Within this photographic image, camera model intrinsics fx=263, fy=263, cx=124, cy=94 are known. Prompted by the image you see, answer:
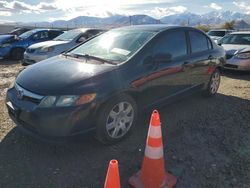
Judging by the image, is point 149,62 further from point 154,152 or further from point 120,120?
point 154,152

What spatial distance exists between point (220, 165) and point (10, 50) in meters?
10.6

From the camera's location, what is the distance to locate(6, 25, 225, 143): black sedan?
10.3ft

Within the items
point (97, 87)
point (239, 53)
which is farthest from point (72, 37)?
point (97, 87)

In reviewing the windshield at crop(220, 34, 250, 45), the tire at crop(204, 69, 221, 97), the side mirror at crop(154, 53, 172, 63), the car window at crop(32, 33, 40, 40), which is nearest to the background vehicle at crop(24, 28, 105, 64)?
the car window at crop(32, 33, 40, 40)

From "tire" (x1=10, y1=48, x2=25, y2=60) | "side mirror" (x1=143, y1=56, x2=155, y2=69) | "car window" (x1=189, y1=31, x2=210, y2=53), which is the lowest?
"tire" (x1=10, y1=48, x2=25, y2=60)

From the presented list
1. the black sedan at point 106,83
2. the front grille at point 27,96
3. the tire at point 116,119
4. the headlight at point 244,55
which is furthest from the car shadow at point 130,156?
the headlight at point 244,55

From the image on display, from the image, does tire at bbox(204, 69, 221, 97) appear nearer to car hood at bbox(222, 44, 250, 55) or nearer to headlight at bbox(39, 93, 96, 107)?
car hood at bbox(222, 44, 250, 55)

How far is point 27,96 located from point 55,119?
1.82ft

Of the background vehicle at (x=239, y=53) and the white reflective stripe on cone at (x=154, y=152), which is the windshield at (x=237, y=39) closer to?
the background vehicle at (x=239, y=53)

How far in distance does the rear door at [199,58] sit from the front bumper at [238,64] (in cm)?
310

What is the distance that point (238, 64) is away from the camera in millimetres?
8227

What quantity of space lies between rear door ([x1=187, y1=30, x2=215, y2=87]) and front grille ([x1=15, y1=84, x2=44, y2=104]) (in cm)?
263

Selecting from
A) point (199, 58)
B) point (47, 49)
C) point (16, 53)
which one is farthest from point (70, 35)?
point (199, 58)

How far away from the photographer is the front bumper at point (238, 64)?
8.15m
